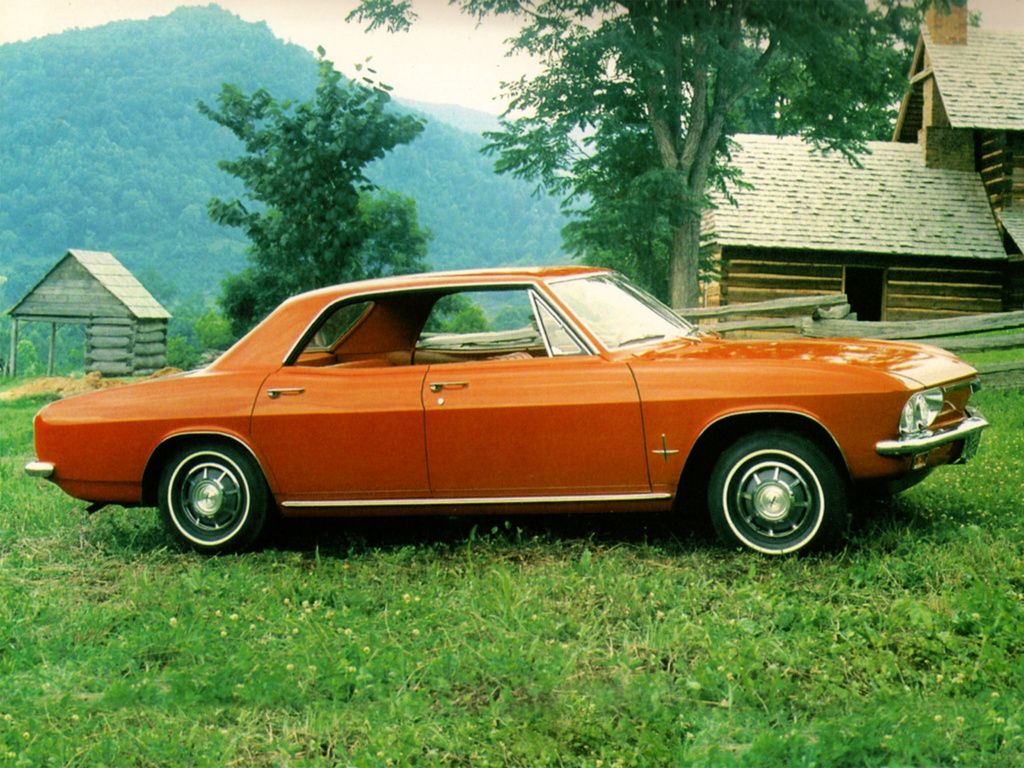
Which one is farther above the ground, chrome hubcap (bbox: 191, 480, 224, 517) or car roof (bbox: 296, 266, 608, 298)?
car roof (bbox: 296, 266, 608, 298)

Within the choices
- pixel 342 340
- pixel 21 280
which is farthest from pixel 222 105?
pixel 21 280

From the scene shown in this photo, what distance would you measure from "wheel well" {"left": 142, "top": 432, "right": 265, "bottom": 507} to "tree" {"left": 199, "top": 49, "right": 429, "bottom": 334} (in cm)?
1571

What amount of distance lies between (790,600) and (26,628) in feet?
11.2

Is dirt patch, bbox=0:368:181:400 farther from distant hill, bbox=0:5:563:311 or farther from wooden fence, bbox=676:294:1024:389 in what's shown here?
distant hill, bbox=0:5:563:311

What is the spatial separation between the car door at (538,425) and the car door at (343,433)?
0.39 feet

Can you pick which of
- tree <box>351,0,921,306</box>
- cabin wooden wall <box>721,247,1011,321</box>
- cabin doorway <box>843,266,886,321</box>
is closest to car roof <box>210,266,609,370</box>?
tree <box>351,0,921,306</box>

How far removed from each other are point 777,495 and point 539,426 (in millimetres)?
1216

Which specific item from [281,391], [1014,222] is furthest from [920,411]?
[1014,222]

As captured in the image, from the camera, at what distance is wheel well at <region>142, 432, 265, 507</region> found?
20.6 ft

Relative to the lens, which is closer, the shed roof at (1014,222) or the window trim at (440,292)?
the window trim at (440,292)

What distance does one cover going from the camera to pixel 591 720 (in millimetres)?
3924

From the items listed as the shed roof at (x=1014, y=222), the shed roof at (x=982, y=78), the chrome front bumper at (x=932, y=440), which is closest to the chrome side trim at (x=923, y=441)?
the chrome front bumper at (x=932, y=440)

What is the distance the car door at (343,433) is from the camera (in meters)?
5.94

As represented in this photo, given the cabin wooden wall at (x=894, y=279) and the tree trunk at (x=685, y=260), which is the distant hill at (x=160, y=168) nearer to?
the cabin wooden wall at (x=894, y=279)
